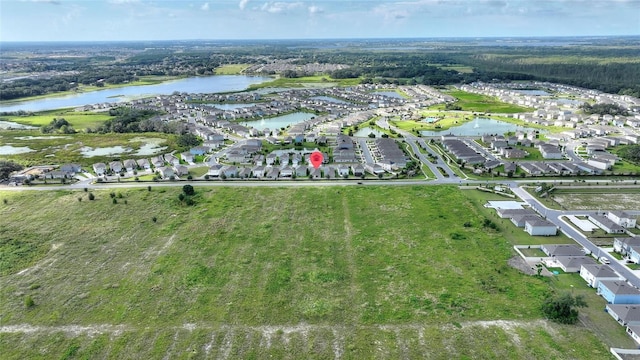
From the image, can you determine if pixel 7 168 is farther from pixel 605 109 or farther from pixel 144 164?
pixel 605 109

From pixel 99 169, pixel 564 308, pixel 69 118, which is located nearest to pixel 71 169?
pixel 99 169

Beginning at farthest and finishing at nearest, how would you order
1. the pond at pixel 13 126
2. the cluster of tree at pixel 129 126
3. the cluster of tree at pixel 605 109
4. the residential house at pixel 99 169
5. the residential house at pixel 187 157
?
the cluster of tree at pixel 605 109, the pond at pixel 13 126, the cluster of tree at pixel 129 126, the residential house at pixel 187 157, the residential house at pixel 99 169

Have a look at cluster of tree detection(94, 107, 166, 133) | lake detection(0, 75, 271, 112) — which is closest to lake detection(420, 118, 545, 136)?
cluster of tree detection(94, 107, 166, 133)

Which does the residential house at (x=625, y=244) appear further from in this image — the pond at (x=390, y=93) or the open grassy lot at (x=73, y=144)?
the pond at (x=390, y=93)

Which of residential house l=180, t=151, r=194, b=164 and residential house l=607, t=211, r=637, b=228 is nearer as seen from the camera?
residential house l=607, t=211, r=637, b=228

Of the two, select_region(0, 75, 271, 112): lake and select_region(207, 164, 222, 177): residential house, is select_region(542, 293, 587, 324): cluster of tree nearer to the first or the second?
select_region(207, 164, 222, 177): residential house

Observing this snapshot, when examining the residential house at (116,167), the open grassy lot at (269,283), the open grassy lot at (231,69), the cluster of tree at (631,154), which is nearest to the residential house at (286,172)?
Answer: the open grassy lot at (269,283)
